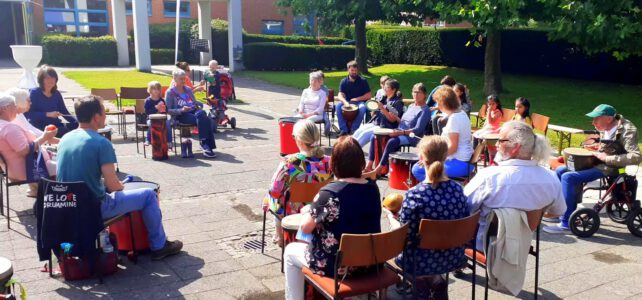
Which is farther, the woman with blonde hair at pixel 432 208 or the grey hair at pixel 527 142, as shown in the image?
the grey hair at pixel 527 142

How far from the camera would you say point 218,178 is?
8.51 meters

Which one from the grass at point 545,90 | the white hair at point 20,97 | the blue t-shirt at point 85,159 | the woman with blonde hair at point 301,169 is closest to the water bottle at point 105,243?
the blue t-shirt at point 85,159

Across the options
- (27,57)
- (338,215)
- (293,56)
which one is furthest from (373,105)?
(293,56)

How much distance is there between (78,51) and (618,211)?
30.2 meters

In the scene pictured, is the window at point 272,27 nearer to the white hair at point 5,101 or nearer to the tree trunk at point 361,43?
the tree trunk at point 361,43

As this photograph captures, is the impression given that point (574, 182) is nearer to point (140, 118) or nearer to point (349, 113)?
point (349, 113)

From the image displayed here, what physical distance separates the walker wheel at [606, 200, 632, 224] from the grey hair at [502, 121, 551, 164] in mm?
2684

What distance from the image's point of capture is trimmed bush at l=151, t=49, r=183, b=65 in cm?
3334

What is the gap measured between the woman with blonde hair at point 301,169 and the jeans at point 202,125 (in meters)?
5.08

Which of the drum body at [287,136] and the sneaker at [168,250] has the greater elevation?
the drum body at [287,136]

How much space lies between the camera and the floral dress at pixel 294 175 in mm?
5059

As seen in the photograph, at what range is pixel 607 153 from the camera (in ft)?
20.5

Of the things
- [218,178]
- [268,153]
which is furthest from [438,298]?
[268,153]

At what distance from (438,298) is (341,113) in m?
6.74
